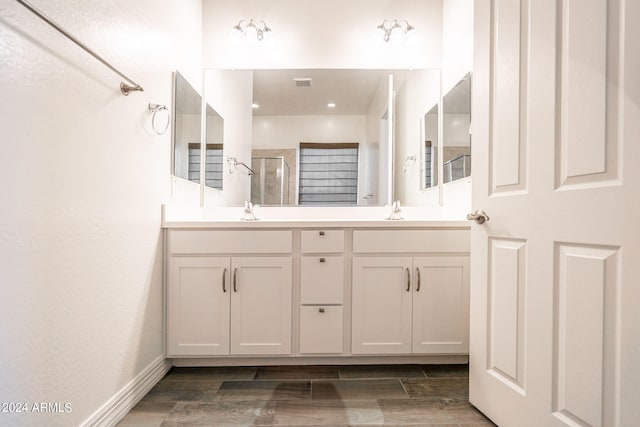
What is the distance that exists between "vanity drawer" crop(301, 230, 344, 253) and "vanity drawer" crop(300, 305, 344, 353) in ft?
1.00

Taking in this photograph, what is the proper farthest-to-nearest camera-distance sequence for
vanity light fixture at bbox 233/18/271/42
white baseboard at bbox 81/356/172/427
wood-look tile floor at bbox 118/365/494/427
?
vanity light fixture at bbox 233/18/271/42
wood-look tile floor at bbox 118/365/494/427
white baseboard at bbox 81/356/172/427

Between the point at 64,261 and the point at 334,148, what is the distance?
1.60 m

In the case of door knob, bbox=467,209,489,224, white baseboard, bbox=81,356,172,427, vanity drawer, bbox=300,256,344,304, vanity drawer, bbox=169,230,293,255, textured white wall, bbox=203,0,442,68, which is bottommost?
white baseboard, bbox=81,356,172,427

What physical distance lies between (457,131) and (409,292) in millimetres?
1101

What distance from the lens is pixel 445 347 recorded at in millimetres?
1669

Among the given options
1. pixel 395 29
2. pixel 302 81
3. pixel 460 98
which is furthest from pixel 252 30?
pixel 460 98

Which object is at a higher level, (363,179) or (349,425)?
(363,179)

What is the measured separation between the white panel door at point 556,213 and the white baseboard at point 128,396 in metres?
1.50

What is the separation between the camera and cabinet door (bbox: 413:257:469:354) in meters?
1.67

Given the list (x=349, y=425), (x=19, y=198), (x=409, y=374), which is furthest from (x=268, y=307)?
(x=19, y=198)

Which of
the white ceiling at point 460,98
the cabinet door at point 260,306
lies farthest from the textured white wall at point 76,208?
the white ceiling at point 460,98

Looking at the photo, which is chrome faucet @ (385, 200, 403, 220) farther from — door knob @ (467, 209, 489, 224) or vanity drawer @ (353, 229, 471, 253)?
door knob @ (467, 209, 489, 224)

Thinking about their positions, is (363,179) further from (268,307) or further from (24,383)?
(24,383)

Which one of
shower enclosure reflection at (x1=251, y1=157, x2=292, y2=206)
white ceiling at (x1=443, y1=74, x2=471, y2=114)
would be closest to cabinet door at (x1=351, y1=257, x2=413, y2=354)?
shower enclosure reflection at (x1=251, y1=157, x2=292, y2=206)
